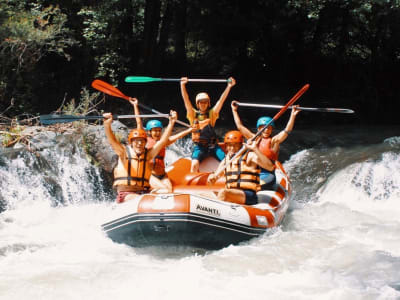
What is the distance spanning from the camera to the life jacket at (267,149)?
570 centimetres

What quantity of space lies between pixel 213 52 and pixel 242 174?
26.4ft

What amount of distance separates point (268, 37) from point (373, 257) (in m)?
8.82

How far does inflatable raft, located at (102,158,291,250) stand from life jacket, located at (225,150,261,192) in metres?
0.23

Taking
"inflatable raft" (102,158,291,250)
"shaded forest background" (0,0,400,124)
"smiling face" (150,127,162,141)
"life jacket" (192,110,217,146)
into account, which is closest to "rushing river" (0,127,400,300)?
"inflatable raft" (102,158,291,250)

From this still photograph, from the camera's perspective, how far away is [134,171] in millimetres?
4855

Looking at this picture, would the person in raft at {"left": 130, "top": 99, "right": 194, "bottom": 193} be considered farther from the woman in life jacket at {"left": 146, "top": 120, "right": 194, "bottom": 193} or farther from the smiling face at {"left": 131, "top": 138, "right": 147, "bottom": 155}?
the smiling face at {"left": 131, "top": 138, "right": 147, "bottom": 155}

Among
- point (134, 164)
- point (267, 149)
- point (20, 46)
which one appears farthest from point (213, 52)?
point (134, 164)

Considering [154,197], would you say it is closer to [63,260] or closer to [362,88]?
[63,260]

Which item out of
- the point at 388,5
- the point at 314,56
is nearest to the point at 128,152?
the point at 388,5

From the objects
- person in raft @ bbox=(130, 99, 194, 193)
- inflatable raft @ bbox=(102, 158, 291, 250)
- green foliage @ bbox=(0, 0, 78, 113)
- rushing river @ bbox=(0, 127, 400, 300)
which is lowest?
rushing river @ bbox=(0, 127, 400, 300)

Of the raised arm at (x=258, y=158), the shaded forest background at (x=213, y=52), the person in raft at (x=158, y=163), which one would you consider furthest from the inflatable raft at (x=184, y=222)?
the shaded forest background at (x=213, y=52)

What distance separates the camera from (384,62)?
13.2 meters

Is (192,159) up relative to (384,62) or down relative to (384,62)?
down

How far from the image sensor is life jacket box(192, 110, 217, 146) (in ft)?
20.5
